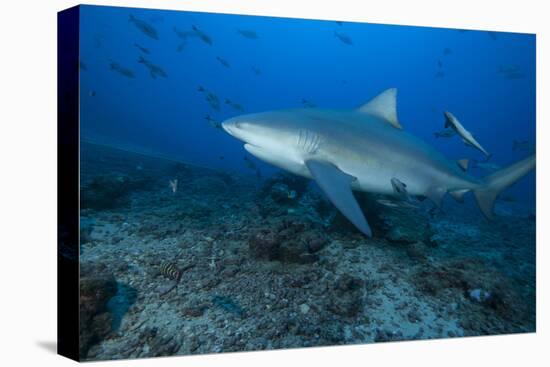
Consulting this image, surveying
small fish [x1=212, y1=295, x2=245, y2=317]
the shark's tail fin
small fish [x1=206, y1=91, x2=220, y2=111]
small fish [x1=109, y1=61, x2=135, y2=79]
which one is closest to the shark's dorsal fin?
the shark's tail fin

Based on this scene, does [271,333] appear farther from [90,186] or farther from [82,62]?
[90,186]

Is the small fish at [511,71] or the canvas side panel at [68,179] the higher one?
the small fish at [511,71]

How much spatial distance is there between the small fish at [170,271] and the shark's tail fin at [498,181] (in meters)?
4.17

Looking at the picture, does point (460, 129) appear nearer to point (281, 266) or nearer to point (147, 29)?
point (281, 266)

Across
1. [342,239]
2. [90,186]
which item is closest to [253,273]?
[342,239]

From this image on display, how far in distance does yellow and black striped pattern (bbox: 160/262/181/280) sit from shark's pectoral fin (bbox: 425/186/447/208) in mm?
3436

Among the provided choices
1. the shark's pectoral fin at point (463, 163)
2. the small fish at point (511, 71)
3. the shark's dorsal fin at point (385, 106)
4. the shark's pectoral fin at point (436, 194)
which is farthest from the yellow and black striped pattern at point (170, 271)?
the small fish at point (511, 71)

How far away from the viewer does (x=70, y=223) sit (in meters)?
3.18

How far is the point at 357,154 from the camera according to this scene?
4.24 m

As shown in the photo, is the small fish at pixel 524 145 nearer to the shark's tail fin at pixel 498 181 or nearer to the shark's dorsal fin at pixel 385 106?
the shark's tail fin at pixel 498 181

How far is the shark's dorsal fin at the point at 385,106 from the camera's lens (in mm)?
4895

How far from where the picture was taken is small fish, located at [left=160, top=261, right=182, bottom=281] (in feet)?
11.7

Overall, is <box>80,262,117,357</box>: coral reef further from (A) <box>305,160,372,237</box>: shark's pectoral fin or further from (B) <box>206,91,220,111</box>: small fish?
(B) <box>206,91,220,111</box>: small fish

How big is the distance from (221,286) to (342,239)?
6.19 feet
